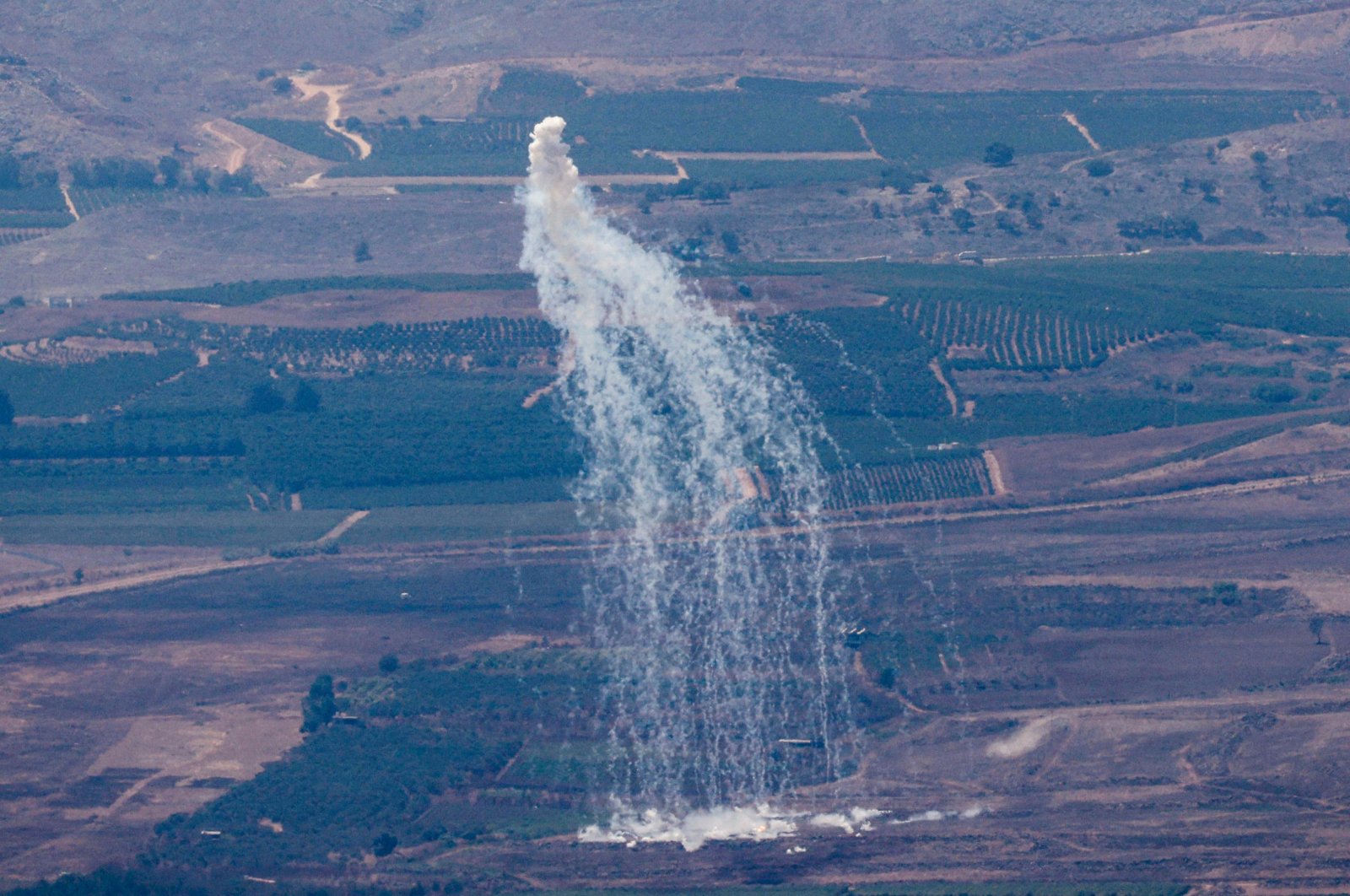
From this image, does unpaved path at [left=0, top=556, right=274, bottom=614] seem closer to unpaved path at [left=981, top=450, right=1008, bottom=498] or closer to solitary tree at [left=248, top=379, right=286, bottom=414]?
solitary tree at [left=248, top=379, right=286, bottom=414]

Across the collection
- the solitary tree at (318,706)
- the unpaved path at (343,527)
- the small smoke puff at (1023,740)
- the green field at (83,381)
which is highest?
the green field at (83,381)

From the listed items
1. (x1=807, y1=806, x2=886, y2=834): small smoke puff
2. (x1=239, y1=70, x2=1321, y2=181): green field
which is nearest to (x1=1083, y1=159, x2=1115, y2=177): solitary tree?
(x1=239, y1=70, x2=1321, y2=181): green field

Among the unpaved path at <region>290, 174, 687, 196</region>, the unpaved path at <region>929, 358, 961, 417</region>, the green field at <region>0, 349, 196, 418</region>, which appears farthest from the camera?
the unpaved path at <region>290, 174, 687, 196</region>

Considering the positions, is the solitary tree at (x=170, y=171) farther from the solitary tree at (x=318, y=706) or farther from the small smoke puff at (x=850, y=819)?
the small smoke puff at (x=850, y=819)

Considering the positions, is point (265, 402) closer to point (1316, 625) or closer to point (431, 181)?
point (431, 181)

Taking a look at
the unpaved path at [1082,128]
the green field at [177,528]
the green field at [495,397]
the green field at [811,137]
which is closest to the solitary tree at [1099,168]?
the unpaved path at [1082,128]

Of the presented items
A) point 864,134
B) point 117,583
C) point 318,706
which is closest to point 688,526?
point 318,706

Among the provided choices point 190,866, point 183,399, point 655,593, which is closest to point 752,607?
point 655,593
